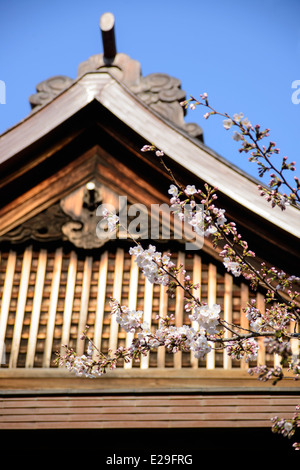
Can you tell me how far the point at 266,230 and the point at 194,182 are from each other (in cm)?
79

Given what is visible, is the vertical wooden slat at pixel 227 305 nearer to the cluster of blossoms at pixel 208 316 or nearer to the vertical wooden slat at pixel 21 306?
the cluster of blossoms at pixel 208 316

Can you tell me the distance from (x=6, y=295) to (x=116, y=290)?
3.03 feet

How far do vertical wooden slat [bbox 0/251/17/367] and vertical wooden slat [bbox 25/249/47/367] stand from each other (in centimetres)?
21

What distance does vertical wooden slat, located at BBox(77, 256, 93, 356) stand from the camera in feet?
16.7

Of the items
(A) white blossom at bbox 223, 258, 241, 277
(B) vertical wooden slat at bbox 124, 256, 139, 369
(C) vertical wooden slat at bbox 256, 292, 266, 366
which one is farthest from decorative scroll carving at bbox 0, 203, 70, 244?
(A) white blossom at bbox 223, 258, 241, 277

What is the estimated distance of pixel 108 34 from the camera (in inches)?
250

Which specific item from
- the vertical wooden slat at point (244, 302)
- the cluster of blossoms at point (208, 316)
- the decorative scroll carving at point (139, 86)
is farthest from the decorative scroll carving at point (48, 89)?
the cluster of blossoms at point (208, 316)

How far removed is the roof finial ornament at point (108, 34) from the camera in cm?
629

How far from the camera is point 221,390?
4.39m

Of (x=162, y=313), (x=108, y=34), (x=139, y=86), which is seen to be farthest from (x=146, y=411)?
(x=108, y=34)

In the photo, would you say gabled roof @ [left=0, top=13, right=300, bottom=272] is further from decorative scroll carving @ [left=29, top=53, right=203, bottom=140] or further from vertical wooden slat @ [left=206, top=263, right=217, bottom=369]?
vertical wooden slat @ [left=206, top=263, right=217, bottom=369]

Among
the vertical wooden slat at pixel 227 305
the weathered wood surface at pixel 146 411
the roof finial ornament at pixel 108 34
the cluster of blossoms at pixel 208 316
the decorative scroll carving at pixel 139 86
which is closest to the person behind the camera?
the cluster of blossoms at pixel 208 316
